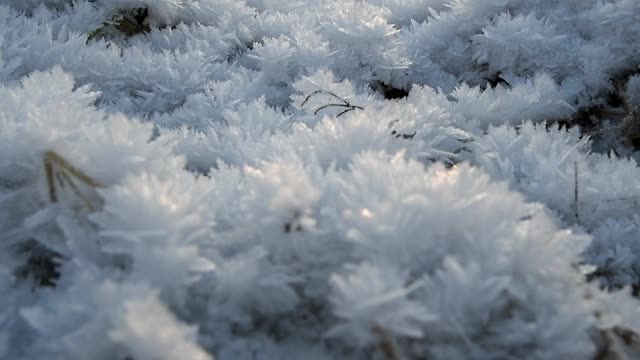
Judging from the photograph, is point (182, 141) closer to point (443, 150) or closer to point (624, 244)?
point (443, 150)

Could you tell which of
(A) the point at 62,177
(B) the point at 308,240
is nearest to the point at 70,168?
(A) the point at 62,177

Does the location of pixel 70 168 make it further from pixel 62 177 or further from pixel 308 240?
pixel 308 240

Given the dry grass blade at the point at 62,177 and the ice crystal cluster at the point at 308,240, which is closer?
the ice crystal cluster at the point at 308,240

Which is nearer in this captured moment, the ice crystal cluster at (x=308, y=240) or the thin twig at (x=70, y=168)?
the ice crystal cluster at (x=308, y=240)

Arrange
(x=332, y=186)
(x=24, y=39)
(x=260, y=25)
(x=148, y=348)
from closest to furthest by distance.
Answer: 1. (x=148, y=348)
2. (x=332, y=186)
3. (x=24, y=39)
4. (x=260, y=25)

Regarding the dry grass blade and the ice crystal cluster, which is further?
the dry grass blade

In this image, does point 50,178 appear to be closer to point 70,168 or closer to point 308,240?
point 70,168

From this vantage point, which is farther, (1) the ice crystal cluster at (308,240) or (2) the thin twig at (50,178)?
(2) the thin twig at (50,178)

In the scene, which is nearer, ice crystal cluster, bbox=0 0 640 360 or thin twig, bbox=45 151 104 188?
ice crystal cluster, bbox=0 0 640 360

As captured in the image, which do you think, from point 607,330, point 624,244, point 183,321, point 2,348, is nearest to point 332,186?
point 183,321

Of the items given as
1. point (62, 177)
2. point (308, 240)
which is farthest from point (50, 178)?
point (308, 240)

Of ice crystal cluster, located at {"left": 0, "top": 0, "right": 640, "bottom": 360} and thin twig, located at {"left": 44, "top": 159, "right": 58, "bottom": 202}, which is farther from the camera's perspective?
thin twig, located at {"left": 44, "top": 159, "right": 58, "bottom": 202}
